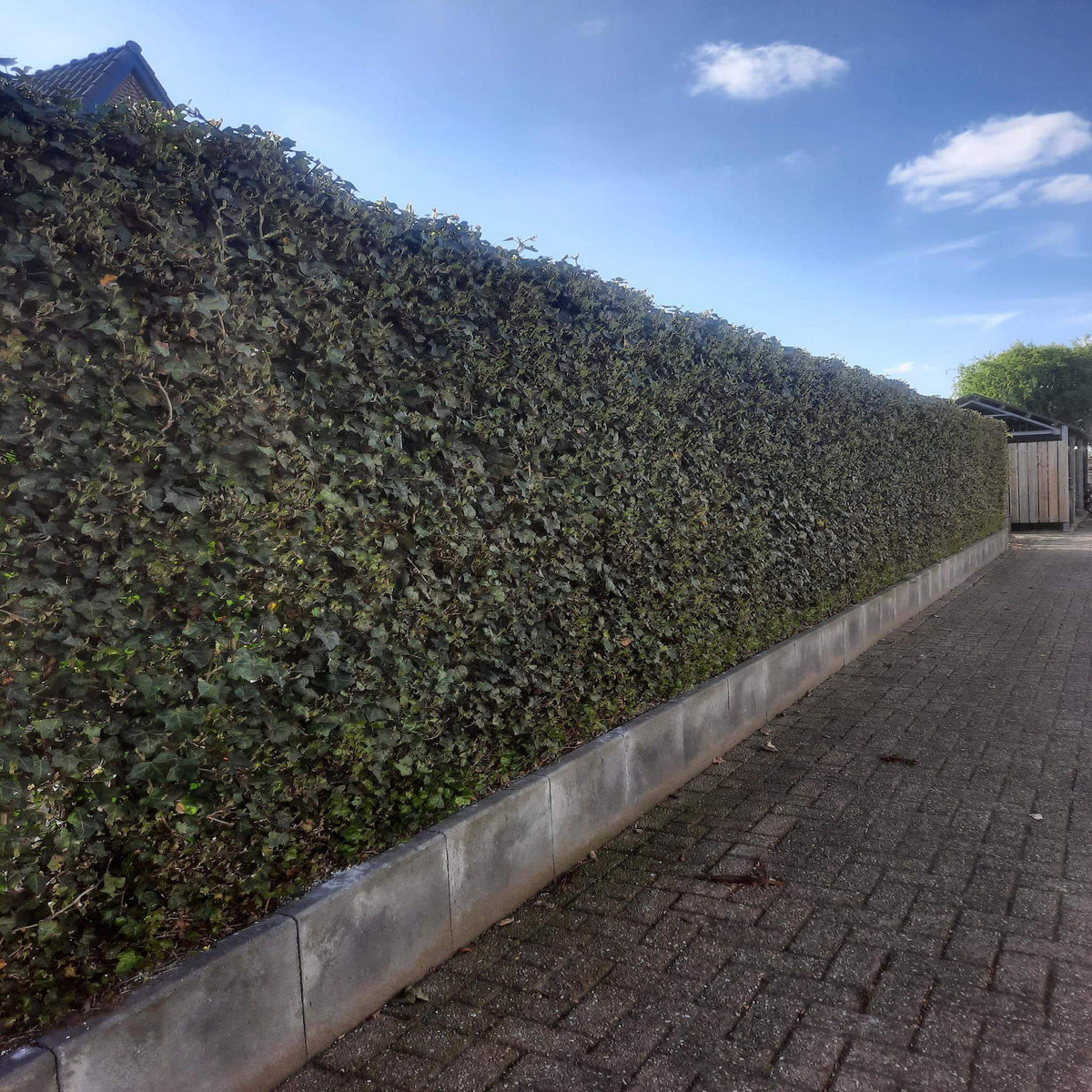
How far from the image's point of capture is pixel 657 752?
448 cm

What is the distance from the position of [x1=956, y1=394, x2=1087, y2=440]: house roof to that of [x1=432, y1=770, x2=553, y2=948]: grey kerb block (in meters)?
22.1

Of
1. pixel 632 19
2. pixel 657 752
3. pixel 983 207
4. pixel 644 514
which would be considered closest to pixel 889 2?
pixel 632 19

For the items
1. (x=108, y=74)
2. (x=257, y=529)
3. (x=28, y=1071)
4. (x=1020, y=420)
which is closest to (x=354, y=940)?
(x=28, y=1071)

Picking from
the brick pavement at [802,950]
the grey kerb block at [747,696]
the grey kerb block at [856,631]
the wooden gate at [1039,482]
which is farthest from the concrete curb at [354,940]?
the wooden gate at [1039,482]

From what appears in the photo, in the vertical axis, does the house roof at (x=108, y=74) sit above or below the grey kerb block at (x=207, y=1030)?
above

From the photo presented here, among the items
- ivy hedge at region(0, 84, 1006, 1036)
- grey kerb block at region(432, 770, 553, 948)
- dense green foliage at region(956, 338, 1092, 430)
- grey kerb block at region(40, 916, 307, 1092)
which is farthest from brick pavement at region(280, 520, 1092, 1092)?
dense green foliage at region(956, 338, 1092, 430)

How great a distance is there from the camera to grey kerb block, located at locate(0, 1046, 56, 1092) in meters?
1.80

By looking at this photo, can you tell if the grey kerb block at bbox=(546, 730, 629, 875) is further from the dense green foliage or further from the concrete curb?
the dense green foliage

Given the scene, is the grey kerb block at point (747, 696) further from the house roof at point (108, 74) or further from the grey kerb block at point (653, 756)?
the house roof at point (108, 74)

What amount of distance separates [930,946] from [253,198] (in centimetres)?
343

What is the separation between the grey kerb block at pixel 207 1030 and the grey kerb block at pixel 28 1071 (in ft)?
0.08

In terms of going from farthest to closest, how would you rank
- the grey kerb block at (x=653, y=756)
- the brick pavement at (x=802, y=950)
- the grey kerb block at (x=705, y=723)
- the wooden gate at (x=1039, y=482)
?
the wooden gate at (x=1039, y=482)
the grey kerb block at (x=705, y=723)
the grey kerb block at (x=653, y=756)
the brick pavement at (x=802, y=950)

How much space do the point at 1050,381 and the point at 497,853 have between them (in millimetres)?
34271

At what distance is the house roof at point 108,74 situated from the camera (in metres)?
15.1
